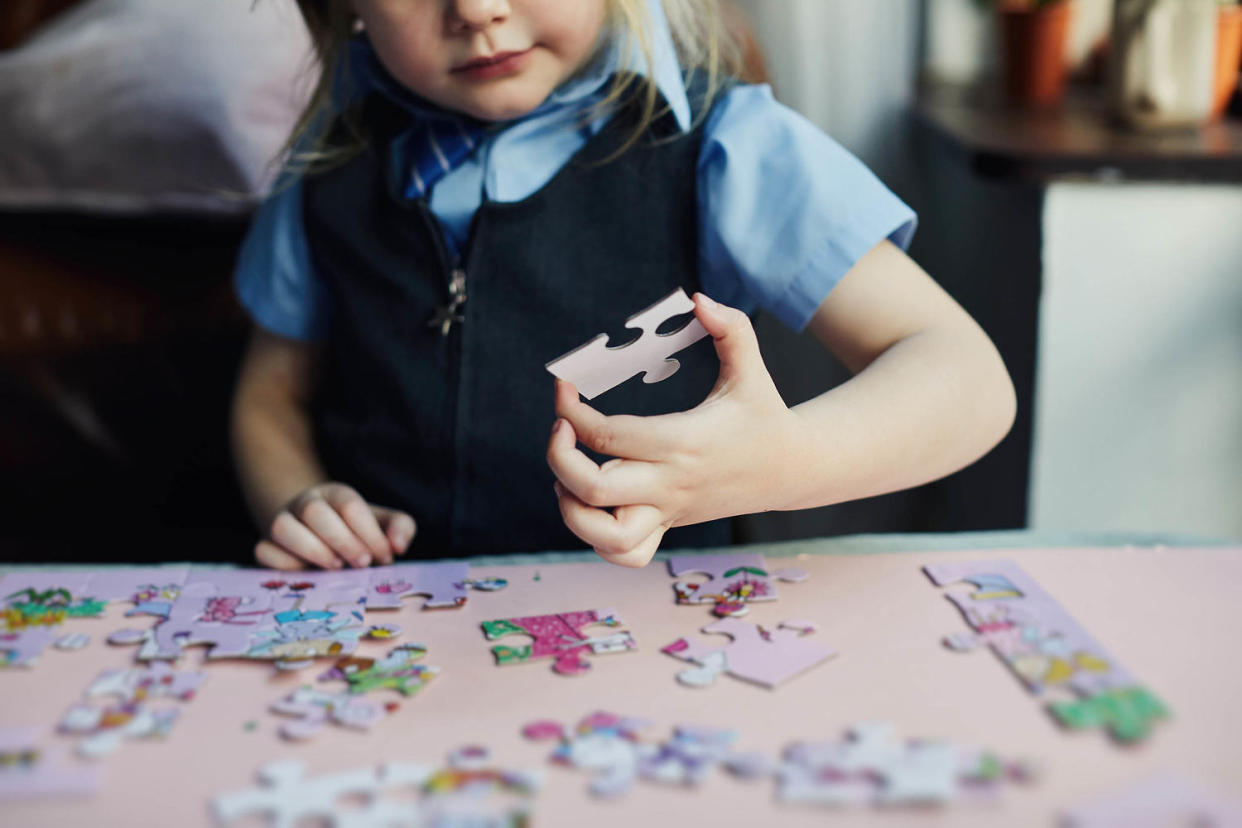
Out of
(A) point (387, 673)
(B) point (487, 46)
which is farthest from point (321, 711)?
(B) point (487, 46)

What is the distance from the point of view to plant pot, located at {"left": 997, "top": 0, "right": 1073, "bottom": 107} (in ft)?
5.49

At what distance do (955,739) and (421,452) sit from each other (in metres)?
0.56

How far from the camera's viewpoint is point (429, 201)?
949 millimetres

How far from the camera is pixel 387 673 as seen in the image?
0.61m

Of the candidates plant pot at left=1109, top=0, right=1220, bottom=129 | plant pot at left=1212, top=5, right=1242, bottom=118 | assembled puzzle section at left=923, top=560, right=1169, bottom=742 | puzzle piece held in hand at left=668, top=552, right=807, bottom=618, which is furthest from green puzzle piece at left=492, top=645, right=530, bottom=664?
plant pot at left=1212, top=5, right=1242, bottom=118

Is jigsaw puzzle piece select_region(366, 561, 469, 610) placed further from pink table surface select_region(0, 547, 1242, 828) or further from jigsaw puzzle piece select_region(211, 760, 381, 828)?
jigsaw puzzle piece select_region(211, 760, 381, 828)

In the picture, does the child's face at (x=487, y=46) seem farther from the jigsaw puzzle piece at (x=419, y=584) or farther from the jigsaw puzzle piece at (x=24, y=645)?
the jigsaw puzzle piece at (x=24, y=645)

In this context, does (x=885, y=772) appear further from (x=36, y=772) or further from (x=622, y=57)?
(x=622, y=57)

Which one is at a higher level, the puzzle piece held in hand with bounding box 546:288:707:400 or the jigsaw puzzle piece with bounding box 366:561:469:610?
the puzzle piece held in hand with bounding box 546:288:707:400

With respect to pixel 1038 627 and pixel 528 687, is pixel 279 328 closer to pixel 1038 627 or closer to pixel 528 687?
pixel 528 687

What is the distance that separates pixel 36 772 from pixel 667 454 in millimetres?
346

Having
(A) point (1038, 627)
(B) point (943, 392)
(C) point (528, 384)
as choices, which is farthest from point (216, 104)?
(A) point (1038, 627)

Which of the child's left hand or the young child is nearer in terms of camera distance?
the child's left hand

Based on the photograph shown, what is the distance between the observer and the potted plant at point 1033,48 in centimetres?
167
